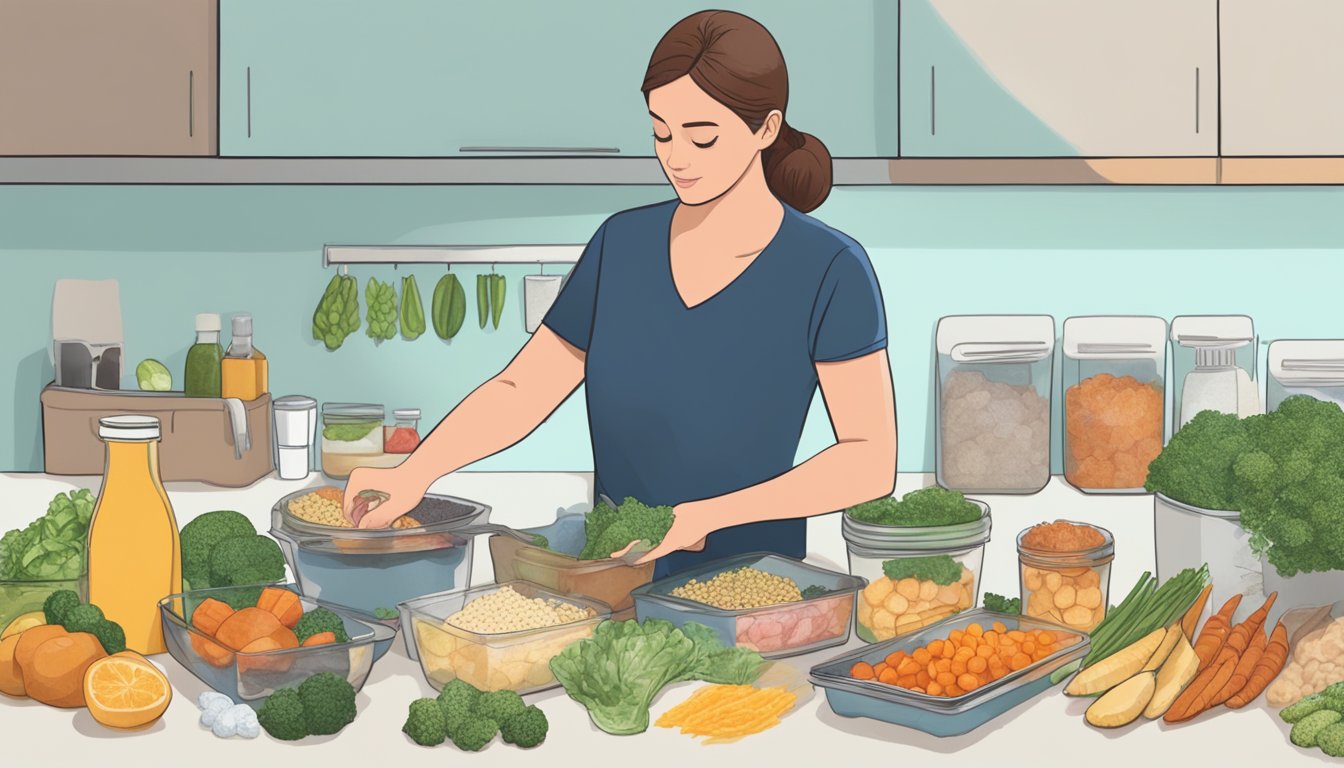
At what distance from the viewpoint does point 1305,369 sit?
2566 millimetres

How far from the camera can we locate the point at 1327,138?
2336 mm

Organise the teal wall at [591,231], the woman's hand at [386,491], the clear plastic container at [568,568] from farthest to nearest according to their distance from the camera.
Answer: the teal wall at [591,231]
the woman's hand at [386,491]
the clear plastic container at [568,568]

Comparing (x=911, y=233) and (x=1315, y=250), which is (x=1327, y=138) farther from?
(x=911, y=233)

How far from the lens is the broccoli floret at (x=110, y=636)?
124cm

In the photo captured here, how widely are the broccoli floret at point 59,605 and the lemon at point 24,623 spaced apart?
1.0 inches

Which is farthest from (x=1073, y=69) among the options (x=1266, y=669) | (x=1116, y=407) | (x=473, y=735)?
(x=473, y=735)

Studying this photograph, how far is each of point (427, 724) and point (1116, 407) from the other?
1730 mm

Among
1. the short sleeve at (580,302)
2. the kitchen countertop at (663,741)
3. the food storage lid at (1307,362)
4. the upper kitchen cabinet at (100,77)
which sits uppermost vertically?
the upper kitchen cabinet at (100,77)

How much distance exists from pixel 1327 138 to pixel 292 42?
1.90m

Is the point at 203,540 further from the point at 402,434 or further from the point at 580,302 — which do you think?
the point at 402,434

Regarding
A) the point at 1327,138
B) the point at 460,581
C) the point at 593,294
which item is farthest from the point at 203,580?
the point at 1327,138

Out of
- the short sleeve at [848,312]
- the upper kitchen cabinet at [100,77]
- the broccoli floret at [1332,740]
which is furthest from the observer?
the upper kitchen cabinet at [100,77]

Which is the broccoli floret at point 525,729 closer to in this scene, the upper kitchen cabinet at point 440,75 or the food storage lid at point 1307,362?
the upper kitchen cabinet at point 440,75

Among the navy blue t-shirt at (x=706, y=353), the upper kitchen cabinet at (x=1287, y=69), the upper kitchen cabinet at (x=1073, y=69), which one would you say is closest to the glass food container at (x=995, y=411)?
the upper kitchen cabinet at (x=1073, y=69)
